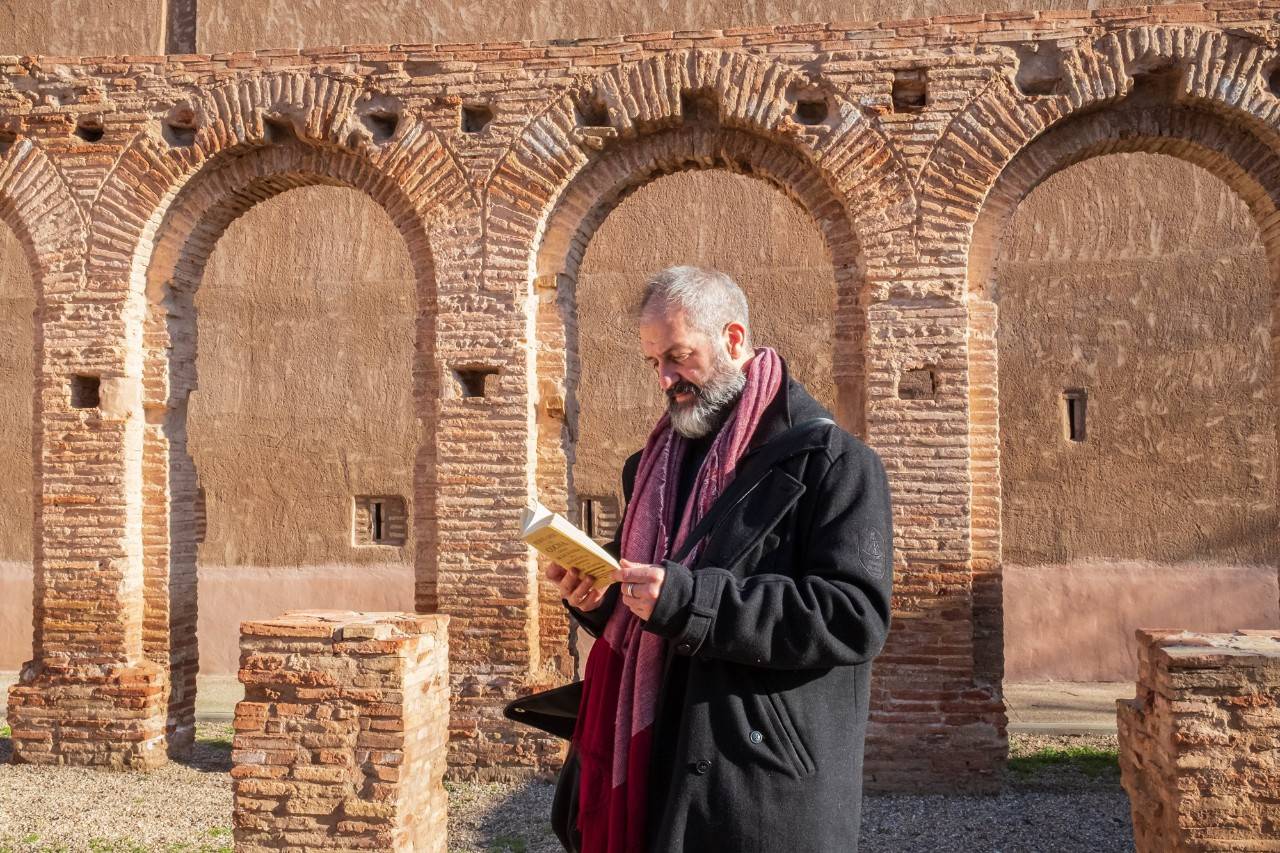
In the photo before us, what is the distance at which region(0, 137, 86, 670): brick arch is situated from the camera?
7984 millimetres

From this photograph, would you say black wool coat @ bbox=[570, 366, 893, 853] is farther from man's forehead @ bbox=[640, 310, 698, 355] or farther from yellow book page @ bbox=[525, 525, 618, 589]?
man's forehead @ bbox=[640, 310, 698, 355]

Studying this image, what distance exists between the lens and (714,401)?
2.84 metres

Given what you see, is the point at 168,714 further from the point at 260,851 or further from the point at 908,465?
the point at 908,465

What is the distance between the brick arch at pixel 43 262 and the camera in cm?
798

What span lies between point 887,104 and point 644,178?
164cm

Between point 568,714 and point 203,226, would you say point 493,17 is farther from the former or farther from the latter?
point 568,714

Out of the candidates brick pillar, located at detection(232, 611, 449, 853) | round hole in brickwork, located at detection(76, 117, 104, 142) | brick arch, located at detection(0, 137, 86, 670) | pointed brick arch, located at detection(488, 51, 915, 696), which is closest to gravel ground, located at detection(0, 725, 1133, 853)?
brick pillar, located at detection(232, 611, 449, 853)

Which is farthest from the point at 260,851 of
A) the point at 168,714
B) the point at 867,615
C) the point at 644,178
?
the point at 644,178

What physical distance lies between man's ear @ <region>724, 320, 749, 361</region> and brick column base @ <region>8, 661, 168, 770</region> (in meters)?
6.28

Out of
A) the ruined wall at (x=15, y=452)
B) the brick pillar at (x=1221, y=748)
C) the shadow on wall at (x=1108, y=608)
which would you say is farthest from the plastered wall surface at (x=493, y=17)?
the brick pillar at (x=1221, y=748)

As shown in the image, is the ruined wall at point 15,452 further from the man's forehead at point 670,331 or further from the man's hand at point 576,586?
the man's forehead at point 670,331

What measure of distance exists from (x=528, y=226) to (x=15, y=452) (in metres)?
7.75

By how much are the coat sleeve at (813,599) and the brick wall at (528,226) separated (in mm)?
4864

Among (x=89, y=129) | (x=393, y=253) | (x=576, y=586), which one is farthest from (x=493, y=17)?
(x=576, y=586)
